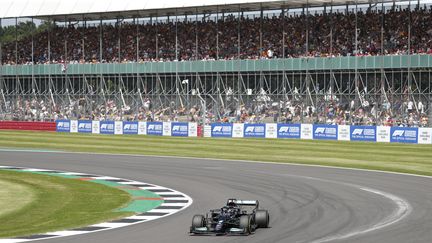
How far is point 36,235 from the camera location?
17.3 meters

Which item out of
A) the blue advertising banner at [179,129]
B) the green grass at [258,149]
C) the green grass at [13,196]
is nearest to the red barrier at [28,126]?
the green grass at [258,149]

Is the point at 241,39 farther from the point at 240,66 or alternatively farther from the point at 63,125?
the point at 63,125

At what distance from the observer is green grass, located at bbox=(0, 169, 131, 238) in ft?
62.1

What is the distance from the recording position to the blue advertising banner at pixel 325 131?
2131 inches

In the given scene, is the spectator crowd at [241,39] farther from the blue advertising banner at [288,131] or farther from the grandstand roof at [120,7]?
the blue advertising banner at [288,131]

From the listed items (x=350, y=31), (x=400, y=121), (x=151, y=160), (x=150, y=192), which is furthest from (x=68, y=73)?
(x=150, y=192)

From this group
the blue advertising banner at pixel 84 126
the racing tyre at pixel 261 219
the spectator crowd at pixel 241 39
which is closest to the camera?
the racing tyre at pixel 261 219

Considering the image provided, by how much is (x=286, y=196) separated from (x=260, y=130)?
33.2 metres

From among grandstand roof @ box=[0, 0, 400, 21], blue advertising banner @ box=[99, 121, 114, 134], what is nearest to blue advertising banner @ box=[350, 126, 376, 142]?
grandstand roof @ box=[0, 0, 400, 21]

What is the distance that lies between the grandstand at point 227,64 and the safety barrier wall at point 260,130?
166cm

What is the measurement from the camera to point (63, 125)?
221 ft

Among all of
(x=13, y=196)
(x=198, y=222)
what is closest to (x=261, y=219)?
(x=198, y=222)

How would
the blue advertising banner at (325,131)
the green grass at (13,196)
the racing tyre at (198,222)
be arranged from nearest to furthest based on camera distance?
the racing tyre at (198,222), the green grass at (13,196), the blue advertising banner at (325,131)

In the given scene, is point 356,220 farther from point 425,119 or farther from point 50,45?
point 50,45
